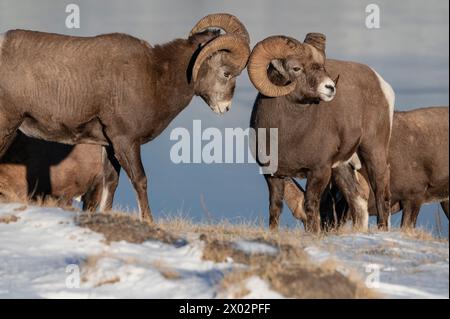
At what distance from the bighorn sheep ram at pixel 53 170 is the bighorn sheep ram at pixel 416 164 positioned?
258 inches

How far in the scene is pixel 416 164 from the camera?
22000 millimetres

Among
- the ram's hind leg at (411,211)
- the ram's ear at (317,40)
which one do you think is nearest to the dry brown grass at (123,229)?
the ram's ear at (317,40)

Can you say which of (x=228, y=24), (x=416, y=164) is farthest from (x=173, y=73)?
(x=416, y=164)

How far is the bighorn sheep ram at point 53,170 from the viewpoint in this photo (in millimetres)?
18875

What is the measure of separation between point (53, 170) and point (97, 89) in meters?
3.94

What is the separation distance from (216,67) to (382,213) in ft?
14.0

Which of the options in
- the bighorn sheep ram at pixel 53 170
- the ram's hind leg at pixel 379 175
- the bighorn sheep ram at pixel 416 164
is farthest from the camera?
the bighorn sheep ram at pixel 416 164

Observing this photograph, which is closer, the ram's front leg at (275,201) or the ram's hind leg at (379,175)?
the ram's front leg at (275,201)

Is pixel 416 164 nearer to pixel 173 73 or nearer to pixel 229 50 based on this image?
pixel 229 50

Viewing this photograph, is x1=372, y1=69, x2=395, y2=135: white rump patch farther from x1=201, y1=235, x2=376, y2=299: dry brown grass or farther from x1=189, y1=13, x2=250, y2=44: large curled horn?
x1=201, y1=235, x2=376, y2=299: dry brown grass

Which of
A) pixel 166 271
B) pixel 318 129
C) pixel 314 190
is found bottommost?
pixel 314 190

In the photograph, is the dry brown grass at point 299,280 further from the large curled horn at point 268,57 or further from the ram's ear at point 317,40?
the ram's ear at point 317,40

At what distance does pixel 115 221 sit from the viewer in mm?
12789
